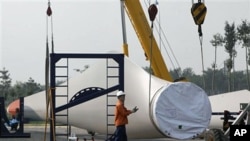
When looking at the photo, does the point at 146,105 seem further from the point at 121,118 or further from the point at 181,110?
the point at 121,118

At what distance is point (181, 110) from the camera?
1814 cm

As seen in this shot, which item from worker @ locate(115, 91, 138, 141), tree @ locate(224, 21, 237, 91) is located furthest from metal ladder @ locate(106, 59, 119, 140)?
tree @ locate(224, 21, 237, 91)

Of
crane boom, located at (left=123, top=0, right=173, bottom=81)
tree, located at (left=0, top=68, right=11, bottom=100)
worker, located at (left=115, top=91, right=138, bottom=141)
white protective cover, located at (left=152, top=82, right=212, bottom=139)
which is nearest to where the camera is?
worker, located at (left=115, top=91, right=138, bottom=141)

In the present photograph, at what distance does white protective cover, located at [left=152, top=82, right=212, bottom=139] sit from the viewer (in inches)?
702

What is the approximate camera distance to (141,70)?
1938cm

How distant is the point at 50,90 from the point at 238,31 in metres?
38.1

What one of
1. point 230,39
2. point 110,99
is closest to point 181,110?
point 110,99

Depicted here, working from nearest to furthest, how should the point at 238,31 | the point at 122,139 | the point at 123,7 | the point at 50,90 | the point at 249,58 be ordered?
the point at 122,139
the point at 50,90
the point at 123,7
the point at 238,31
the point at 249,58

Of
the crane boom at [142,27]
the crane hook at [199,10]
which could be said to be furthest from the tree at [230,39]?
the crane hook at [199,10]

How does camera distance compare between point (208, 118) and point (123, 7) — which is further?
point (123, 7)

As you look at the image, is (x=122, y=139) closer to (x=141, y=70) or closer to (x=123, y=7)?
(x=141, y=70)

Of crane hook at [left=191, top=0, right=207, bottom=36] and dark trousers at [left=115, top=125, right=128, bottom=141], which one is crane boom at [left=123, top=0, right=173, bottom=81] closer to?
crane hook at [left=191, top=0, right=207, bottom=36]

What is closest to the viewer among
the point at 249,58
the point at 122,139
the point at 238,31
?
the point at 122,139

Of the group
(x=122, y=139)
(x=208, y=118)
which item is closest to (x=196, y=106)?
(x=208, y=118)
